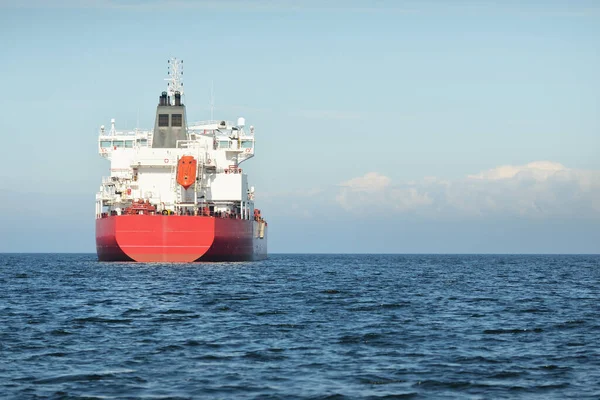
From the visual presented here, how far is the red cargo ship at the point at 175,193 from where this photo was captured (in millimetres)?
65688

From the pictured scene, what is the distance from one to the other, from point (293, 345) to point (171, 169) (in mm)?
50866

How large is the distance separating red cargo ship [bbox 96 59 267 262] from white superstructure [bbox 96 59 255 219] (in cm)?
8

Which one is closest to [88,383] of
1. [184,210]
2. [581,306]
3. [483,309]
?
[483,309]

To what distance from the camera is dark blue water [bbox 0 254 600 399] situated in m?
18.9

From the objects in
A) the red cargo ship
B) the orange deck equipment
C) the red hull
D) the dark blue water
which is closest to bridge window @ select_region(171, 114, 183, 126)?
the red cargo ship

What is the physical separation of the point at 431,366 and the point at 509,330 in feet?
25.8

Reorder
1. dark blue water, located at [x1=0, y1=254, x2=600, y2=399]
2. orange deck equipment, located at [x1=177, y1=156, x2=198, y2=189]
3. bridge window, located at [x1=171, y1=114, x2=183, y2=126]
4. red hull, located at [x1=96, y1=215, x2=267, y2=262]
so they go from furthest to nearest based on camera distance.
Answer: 1. bridge window, located at [x1=171, y1=114, x2=183, y2=126]
2. orange deck equipment, located at [x1=177, y1=156, x2=198, y2=189]
3. red hull, located at [x1=96, y1=215, x2=267, y2=262]
4. dark blue water, located at [x1=0, y1=254, x2=600, y2=399]

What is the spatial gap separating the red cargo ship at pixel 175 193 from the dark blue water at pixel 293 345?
2226 centimetres

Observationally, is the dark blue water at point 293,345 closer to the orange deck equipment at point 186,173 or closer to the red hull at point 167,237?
the red hull at point 167,237

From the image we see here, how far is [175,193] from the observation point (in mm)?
72000

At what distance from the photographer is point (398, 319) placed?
3127 cm

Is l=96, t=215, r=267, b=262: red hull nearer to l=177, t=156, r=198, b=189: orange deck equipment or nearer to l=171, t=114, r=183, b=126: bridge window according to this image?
l=177, t=156, r=198, b=189: orange deck equipment

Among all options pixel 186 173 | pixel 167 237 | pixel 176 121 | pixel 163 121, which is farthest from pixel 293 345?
pixel 163 121

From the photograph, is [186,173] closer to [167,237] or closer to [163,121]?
[167,237]
